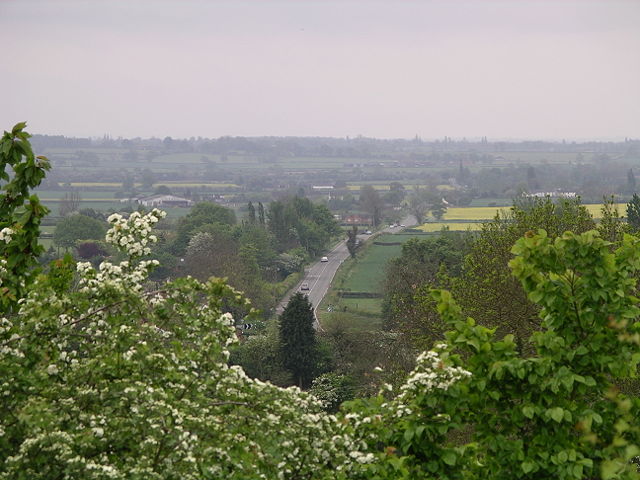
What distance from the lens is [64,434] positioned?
24.8ft

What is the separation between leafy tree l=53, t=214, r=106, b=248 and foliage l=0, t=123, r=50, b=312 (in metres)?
82.9

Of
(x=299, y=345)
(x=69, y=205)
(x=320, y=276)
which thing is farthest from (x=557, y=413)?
(x=69, y=205)

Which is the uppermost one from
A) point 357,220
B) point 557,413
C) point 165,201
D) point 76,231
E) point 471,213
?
point 557,413

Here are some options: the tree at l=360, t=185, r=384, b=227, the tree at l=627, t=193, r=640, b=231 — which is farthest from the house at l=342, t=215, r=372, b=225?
the tree at l=627, t=193, r=640, b=231

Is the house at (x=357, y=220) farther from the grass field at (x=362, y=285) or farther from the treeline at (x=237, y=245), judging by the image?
the treeline at (x=237, y=245)

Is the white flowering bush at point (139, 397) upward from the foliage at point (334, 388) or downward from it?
upward

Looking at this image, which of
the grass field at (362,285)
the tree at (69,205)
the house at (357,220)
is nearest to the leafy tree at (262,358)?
the grass field at (362,285)

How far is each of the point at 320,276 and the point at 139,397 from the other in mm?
82434

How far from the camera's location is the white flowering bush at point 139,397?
7887 millimetres

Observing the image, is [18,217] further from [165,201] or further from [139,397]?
[165,201]

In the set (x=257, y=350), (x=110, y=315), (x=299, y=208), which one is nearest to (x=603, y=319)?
(x=110, y=315)

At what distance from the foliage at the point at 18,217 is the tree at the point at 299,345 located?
33.3 m

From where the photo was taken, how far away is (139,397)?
8.25m

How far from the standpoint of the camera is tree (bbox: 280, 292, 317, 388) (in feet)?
141
